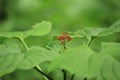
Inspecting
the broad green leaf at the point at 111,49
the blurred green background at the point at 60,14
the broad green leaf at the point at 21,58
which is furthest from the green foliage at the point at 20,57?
the blurred green background at the point at 60,14

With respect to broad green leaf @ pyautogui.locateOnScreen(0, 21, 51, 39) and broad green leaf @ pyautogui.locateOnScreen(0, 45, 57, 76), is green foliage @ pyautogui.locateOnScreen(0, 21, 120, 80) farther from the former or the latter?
broad green leaf @ pyautogui.locateOnScreen(0, 21, 51, 39)

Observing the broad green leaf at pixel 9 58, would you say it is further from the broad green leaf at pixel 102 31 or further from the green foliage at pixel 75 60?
the broad green leaf at pixel 102 31

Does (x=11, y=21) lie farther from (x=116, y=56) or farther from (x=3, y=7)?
(x=116, y=56)

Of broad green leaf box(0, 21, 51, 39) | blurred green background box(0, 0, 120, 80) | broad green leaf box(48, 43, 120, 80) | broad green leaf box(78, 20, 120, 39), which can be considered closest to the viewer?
broad green leaf box(48, 43, 120, 80)

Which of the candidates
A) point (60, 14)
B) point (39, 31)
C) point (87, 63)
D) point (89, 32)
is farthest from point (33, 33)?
point (60, 14)

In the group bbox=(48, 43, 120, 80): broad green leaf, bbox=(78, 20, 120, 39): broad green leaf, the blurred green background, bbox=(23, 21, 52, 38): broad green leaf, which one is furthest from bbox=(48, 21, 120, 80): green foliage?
the blurred green background

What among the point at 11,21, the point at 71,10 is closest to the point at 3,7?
the point at 11,21
